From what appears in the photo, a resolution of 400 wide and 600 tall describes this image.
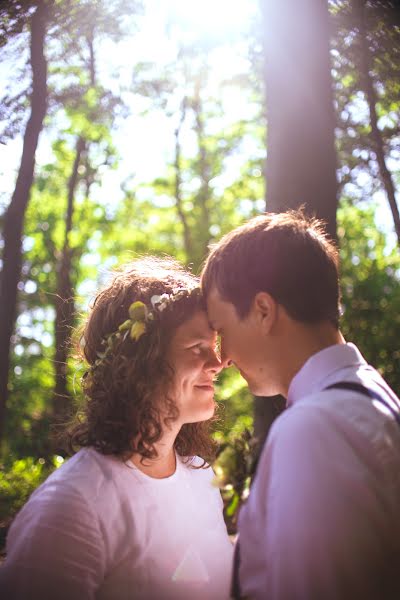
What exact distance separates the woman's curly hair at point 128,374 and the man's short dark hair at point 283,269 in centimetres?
53

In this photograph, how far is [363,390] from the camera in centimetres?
160

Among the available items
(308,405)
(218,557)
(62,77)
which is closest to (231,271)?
(308,405)

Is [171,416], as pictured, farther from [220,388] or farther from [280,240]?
[220,388]

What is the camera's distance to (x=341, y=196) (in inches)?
229

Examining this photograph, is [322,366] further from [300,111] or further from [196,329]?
[300,111]

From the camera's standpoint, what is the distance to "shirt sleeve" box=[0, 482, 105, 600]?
1.95 m

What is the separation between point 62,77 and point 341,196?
3062 millimetres

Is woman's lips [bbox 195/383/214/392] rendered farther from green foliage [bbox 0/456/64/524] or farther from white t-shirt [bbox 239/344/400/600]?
green foliage [bbox 0/456/64/524]

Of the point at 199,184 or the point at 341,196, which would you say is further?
the point at 199,184

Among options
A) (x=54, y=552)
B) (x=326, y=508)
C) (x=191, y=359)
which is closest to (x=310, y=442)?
(x=326, y=508)

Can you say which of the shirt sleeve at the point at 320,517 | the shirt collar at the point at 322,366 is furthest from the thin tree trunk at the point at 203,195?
the shirt sleeve at the point at 320,517

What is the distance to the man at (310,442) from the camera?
4.43 feet

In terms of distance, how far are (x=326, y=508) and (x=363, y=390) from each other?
Answer: 36 cm

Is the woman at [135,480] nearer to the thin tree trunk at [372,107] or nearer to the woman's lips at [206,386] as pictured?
the woman's lips at [206,386]
